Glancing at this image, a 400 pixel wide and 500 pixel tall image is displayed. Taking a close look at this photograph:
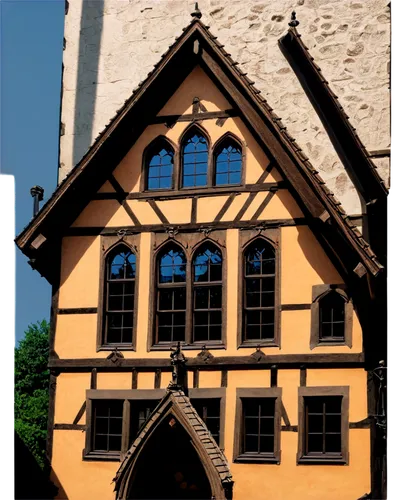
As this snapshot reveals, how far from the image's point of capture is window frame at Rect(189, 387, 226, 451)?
18562mm

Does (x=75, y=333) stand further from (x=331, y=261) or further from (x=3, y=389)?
(x=3, y=389)

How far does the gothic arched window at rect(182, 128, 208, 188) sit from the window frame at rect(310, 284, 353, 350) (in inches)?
122

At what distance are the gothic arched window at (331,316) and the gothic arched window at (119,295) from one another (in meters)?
3.61

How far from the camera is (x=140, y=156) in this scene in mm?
20141

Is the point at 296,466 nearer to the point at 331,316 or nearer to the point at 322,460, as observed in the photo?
the point at 322,460

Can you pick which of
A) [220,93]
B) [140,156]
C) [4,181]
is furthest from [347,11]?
[4,181]

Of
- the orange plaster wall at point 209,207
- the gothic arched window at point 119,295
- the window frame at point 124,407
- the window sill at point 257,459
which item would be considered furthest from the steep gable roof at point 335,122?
the window frame at point 124,407

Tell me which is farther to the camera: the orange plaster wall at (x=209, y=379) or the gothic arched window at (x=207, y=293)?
the gothic arched window at (x=207, y=293)

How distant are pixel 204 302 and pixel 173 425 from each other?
240 centimetres

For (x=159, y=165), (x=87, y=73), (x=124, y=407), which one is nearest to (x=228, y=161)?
(x=159, y=165)

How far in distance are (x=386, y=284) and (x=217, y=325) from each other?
3.17 metres

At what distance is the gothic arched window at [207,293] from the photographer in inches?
755

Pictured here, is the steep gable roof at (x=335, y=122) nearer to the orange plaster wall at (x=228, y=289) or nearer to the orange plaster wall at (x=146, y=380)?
the orange plaster wall at (x=228, y=289)

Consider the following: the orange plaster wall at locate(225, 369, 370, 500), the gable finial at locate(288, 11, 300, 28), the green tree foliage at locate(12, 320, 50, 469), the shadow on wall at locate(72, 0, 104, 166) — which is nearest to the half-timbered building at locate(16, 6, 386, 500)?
the orange plaster wall at locate(225, 369, 370, 500)
